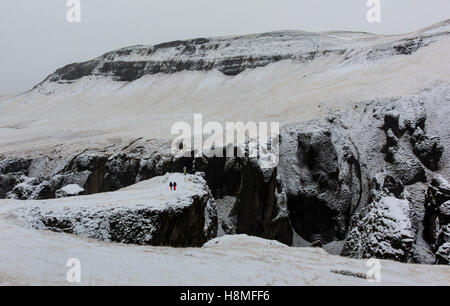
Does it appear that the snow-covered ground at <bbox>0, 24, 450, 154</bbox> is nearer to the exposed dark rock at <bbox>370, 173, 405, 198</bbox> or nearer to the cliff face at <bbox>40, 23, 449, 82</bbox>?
the cliff face at <bbox>40, 23, 449, 82</bbox>

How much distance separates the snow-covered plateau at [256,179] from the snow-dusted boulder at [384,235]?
0.10 metres

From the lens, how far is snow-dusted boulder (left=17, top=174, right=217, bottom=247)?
763 inches

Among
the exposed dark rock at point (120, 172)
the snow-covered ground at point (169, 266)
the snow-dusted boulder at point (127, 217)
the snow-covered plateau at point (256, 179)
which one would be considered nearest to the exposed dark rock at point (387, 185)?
the snow-covered plateau at point (256, 179)

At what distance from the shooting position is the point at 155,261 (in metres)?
14.9

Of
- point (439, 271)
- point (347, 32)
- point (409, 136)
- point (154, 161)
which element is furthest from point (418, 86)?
point (347, 32)

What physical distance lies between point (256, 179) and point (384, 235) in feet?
65.0

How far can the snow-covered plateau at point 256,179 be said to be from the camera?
50.3 feet

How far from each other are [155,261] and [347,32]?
134 m

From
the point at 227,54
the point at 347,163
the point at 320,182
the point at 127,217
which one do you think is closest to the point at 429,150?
the point at 347,163

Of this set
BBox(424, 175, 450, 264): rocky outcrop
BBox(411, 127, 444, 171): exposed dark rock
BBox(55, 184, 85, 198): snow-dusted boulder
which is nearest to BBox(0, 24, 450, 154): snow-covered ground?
BBox(411, 127, 444, 171): exposed dark rock

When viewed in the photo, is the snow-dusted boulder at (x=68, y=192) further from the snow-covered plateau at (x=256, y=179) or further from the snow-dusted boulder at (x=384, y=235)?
the snow-dusted boulder at (x=384, y=235)

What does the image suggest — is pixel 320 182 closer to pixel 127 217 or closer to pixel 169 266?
pixel 127 217

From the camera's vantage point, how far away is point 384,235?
2208cm
